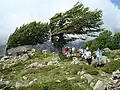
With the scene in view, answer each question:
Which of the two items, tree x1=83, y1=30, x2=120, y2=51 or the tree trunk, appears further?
tree x1=83, y1=30, x2=120, y2=51

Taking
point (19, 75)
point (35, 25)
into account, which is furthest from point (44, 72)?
point (35, 25)

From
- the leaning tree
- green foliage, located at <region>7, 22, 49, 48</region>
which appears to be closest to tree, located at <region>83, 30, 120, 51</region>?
green foliage, located at <region>7, 22, 49, 48</region>

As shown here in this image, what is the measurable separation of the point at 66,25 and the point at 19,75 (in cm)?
1469

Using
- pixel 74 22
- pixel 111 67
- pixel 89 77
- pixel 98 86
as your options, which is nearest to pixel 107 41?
pixel 74 22

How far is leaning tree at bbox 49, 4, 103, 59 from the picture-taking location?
50031 millimetres

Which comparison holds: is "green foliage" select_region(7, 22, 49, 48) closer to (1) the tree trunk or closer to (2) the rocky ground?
(1) the tree trunk

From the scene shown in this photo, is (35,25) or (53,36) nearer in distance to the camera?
(53,36)

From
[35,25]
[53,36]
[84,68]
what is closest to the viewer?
[84,68]

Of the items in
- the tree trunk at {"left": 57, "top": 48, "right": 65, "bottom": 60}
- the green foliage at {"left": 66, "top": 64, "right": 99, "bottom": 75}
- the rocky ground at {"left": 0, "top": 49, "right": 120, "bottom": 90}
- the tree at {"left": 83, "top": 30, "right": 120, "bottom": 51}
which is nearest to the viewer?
the rocky ground at {"left": 0, "top": 49, "right": 120, "bottom": 90}

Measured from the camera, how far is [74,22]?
49969mm

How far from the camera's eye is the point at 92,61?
133ft

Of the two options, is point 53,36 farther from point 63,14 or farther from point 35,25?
point 35,25

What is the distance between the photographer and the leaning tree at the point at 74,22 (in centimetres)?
5003

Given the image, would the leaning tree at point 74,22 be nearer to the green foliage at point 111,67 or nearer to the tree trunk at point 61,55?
the tree trunk at point 61,55
